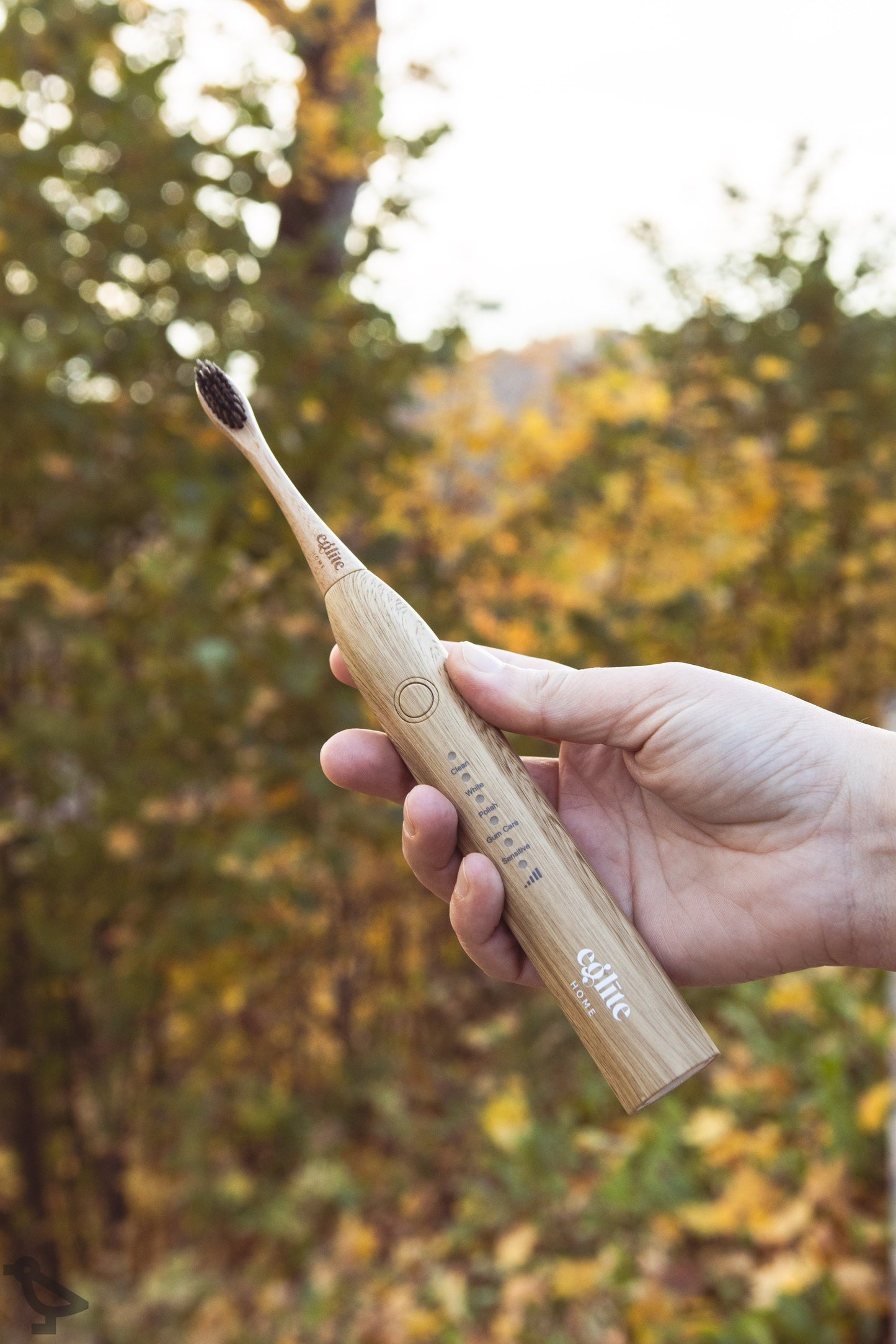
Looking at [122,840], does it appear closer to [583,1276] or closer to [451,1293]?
[451,1293]

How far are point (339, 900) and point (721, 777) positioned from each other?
2.85m

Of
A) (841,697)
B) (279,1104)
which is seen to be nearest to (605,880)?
(279,1104)

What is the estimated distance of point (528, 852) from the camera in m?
1.26

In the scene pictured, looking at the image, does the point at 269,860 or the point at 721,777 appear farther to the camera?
the point at 269,860

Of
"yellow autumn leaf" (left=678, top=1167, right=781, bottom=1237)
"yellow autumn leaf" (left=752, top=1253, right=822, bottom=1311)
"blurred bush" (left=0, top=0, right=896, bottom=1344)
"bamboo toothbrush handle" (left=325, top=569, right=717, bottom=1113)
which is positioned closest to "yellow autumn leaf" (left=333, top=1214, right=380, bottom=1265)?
"blurred bush" (left=0, top=0, right=896, bottom=1344)

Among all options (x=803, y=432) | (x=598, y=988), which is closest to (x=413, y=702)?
(x=598, y=988)

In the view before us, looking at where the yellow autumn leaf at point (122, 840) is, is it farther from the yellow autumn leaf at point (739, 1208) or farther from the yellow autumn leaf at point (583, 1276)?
the yellow autumn leaf at point (739, 1208)

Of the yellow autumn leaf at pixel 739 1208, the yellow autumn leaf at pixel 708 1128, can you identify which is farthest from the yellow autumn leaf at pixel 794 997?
the yellow autumn leaf at pixel 739 1208

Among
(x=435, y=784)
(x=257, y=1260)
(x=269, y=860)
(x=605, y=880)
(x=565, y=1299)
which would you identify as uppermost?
(x=269, y=860)

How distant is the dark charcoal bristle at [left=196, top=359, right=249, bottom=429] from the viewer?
127 centimetres

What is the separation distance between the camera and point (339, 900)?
4.05 metres

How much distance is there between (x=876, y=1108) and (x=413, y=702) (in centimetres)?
180

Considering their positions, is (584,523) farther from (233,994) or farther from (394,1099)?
(394,1099)

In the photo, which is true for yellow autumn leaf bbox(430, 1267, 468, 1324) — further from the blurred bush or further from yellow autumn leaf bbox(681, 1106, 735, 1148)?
yellow autumn leaf bbox(681, 1106, 735, 1148)
